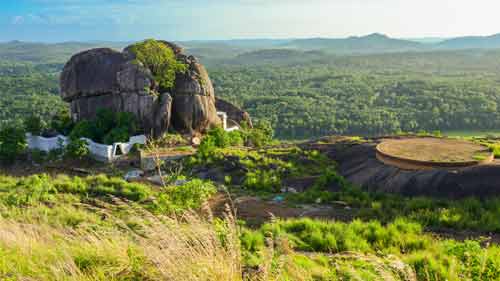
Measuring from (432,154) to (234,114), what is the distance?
20874mm

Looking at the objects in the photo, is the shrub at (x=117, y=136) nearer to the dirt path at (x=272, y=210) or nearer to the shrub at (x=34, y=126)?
the shrub at (x=34, y=126)

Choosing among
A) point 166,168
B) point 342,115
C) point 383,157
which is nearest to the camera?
point 383,157

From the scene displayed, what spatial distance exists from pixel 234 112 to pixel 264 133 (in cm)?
501

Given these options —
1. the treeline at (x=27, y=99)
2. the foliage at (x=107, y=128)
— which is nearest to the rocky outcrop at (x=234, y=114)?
the foliage at (x=107, y=128)

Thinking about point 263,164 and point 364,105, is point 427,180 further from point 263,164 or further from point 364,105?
point 364,105

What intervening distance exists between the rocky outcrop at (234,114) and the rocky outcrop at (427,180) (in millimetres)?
16988

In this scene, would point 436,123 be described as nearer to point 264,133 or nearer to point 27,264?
point 264,133

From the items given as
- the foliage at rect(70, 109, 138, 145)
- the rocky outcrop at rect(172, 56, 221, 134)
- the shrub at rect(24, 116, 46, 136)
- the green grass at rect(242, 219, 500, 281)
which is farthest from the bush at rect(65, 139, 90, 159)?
the green grass at rect(242, 219, 500, 281)

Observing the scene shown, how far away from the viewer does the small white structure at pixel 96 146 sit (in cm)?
2331

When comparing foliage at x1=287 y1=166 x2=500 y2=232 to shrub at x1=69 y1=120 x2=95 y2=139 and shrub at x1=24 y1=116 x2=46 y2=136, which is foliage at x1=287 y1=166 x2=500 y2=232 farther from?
shrub at x1=24 y1=116 x2=46 y2=136

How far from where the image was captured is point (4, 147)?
24188 millimetres

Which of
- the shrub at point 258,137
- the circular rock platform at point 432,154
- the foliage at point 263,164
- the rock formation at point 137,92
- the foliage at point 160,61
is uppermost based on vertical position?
the foliage at point 160,61

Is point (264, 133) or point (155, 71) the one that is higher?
point (155, 71)

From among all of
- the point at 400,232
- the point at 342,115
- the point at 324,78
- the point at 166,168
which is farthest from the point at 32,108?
the point at 324,78
